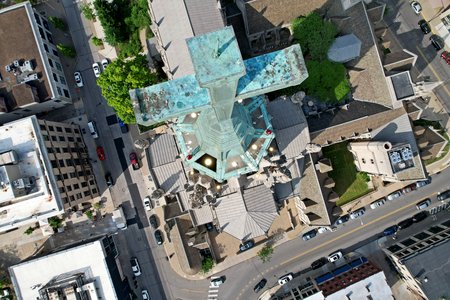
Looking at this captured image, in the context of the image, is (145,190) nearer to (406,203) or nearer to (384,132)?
(384,132)

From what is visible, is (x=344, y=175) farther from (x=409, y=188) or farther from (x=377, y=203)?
(x=409, y=188)

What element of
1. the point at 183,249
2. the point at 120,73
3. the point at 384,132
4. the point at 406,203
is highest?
the point at 120,73

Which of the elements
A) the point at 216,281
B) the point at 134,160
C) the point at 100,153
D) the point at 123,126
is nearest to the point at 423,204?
the point at 216,281

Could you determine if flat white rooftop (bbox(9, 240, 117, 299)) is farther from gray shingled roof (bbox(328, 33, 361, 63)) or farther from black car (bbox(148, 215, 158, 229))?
gray shingled roof (bbox(328, 33, 361, 63))

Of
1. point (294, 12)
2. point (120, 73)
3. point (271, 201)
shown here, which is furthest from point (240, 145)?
point (294, 12)

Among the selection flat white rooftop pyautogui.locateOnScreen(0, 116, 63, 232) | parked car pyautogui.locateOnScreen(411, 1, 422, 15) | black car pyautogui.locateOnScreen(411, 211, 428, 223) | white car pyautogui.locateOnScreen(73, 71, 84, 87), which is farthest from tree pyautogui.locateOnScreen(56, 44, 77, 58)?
black car pyautogui.locateOnScreen(411, 211, 428, 223)

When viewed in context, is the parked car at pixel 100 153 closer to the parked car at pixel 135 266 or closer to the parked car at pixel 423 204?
the parked car at pixel 135 266
